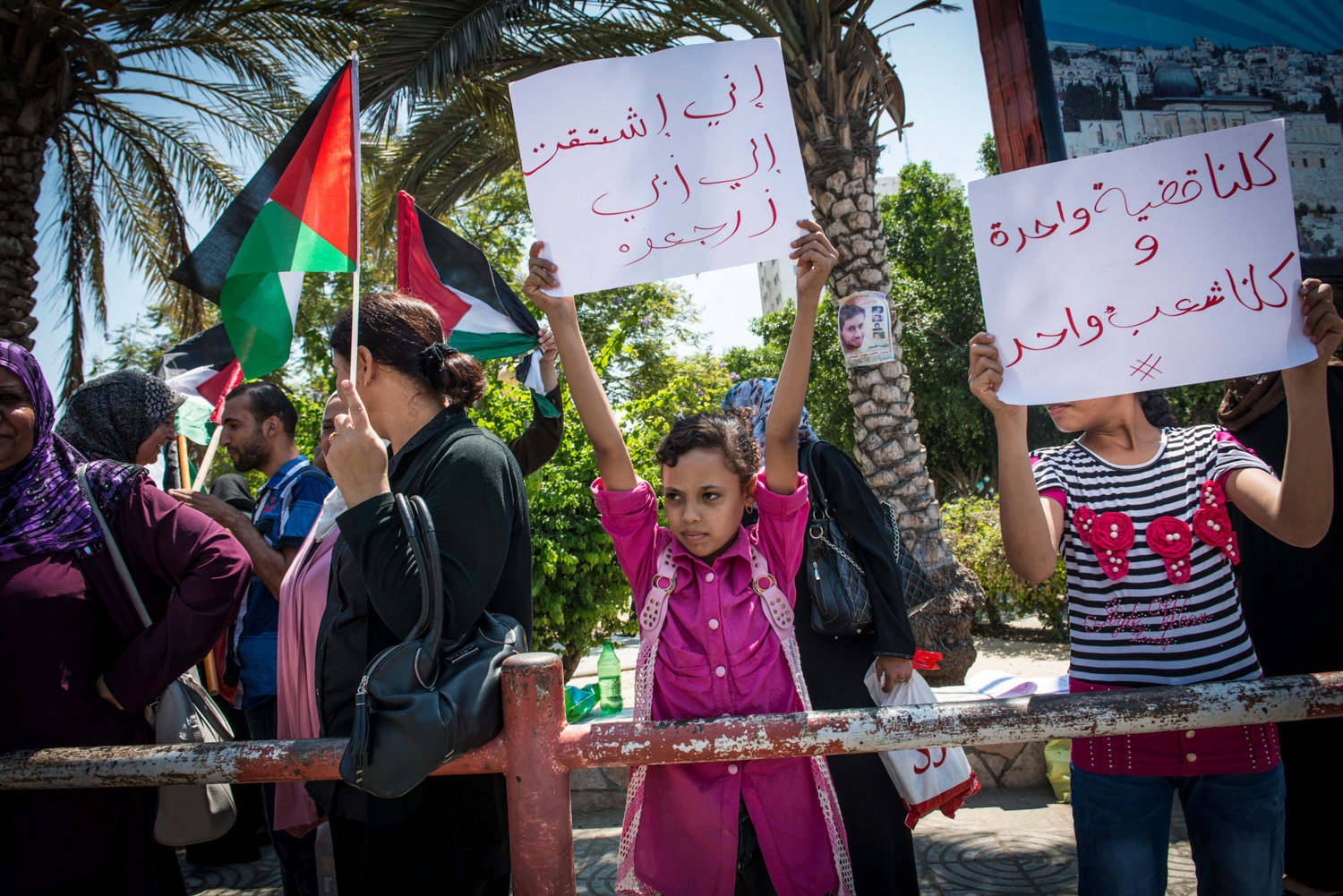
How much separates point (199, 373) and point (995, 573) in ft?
23.9

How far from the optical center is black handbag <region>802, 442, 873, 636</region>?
7.29ft

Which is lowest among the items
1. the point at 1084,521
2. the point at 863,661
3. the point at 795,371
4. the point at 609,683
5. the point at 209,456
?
→ the point at 609,683

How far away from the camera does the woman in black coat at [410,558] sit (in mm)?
1562

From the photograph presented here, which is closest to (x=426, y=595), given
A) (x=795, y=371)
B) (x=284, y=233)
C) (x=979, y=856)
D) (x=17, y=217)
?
(x=795, y=371)

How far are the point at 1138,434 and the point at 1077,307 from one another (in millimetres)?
374

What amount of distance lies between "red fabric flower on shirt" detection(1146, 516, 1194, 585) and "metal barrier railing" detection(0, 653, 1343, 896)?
32 cm

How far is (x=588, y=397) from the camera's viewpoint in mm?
1976

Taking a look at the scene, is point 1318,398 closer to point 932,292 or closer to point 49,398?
point 49,398

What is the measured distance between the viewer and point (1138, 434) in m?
2.04

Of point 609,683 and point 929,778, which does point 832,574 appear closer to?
point 929,778

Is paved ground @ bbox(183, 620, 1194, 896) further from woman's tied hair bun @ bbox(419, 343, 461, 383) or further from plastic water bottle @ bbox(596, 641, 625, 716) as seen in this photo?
woman's tied hair bun @ bbox(419, 343, 461, 383)

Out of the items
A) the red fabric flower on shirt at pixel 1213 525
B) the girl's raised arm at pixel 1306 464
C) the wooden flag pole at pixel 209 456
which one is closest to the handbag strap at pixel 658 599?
the red fabric flower on shirt at pixel 1213 525

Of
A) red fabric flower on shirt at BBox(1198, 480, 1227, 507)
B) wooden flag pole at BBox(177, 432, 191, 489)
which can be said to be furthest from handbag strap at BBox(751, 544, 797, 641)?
wooden flag pole at BBox(177, 432, 191, 489)

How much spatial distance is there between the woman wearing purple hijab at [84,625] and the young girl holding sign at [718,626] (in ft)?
3.39
